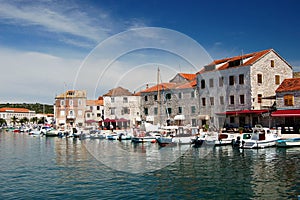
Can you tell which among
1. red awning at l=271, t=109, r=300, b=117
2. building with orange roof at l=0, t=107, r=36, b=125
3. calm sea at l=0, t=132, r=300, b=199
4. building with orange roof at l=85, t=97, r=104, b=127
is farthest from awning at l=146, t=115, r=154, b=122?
building with orange roof at l=0, t=107, r=36, b=125

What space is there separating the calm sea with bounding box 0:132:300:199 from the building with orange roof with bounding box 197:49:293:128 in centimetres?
1753

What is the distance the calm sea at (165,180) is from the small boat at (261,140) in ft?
16.8

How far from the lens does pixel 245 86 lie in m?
42.1

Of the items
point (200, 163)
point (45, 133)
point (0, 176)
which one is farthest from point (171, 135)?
point (45, 133)

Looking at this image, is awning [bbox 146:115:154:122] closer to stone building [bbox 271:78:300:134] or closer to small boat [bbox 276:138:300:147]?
stone building [bbox 271:78:300:134]

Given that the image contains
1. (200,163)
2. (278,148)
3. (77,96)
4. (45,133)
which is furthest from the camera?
(77,96)

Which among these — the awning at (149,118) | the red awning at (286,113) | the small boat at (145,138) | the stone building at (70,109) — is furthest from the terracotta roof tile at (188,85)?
the stone building at (70,109)

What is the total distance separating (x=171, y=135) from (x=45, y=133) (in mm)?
34644

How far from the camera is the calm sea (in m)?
14.2

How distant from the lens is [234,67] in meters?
43.2

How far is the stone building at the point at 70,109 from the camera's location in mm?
78625

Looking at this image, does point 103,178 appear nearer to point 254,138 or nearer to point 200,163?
point 200,163

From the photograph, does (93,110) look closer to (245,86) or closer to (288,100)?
(245,86)

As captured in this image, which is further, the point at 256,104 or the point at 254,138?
the point at 256,104
